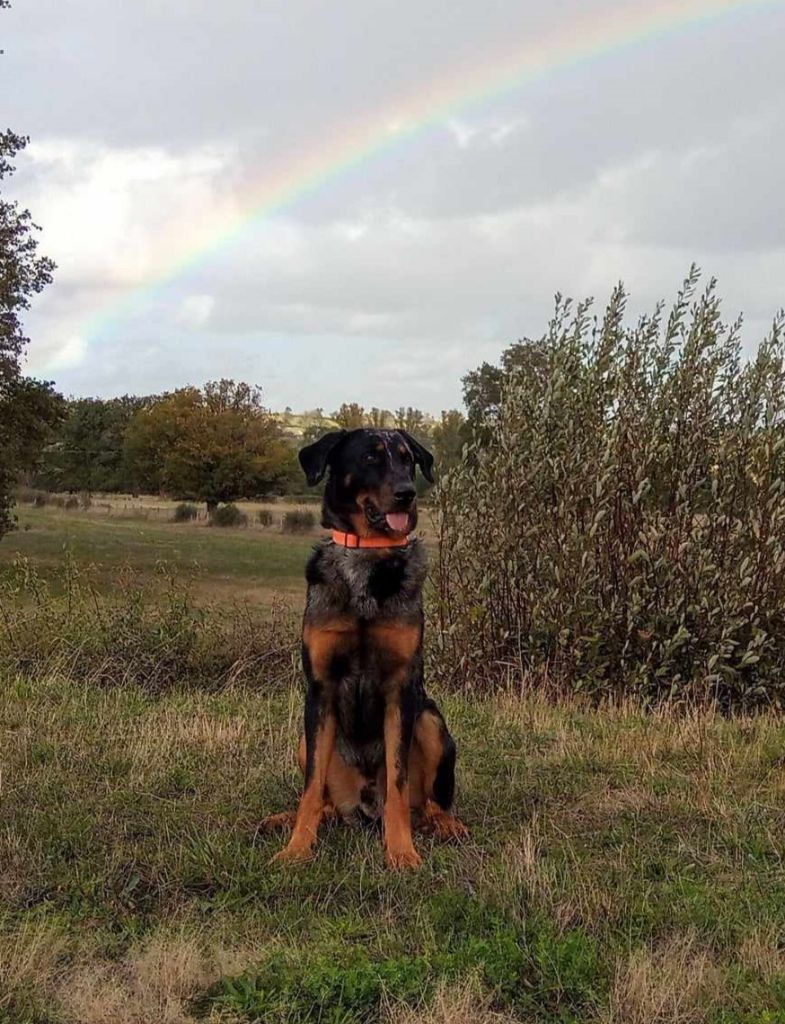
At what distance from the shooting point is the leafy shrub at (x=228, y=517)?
44.1 meters

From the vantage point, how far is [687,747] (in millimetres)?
6094

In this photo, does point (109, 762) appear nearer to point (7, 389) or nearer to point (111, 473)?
point (7, 389)

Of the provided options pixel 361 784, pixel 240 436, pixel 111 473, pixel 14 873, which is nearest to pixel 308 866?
pixel 361 784

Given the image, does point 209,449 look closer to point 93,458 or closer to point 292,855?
point 93,458

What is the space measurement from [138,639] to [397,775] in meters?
5.05

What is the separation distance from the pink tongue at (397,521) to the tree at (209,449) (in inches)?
1857

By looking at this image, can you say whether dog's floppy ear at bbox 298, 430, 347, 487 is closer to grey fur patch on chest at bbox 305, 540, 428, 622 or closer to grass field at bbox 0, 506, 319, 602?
grey fur patch on chest at bbox 305, 540, 428, 622

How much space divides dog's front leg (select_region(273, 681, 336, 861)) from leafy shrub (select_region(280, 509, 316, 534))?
115 ft

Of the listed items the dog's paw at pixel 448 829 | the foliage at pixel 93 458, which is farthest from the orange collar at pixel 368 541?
the foliage at pixel 93 458

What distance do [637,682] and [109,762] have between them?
15.9ft

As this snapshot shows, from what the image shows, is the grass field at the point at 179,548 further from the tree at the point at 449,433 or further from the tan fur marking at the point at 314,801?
the tan fur marking at the point at 314,801

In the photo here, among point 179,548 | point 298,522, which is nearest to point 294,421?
point 298,522

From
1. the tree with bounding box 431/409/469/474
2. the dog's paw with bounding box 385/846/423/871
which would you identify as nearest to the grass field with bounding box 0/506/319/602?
the tree with bounding box 431/409/469/474

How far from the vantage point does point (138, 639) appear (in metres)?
8.85
